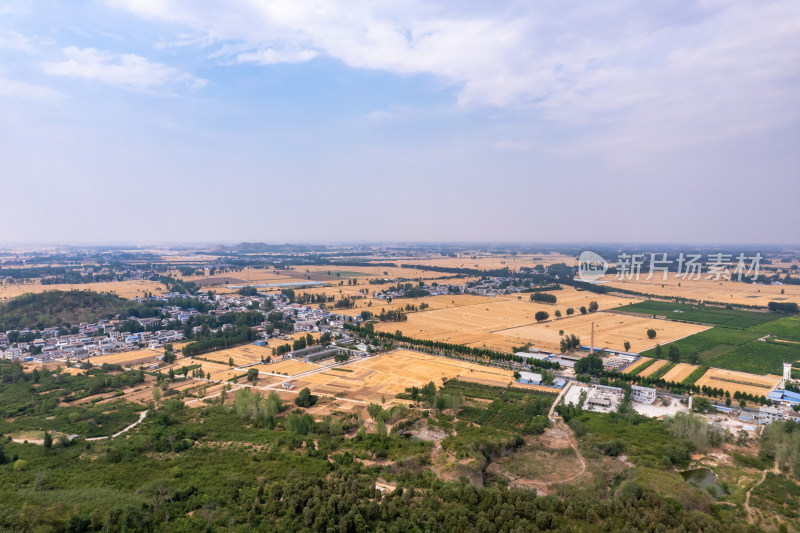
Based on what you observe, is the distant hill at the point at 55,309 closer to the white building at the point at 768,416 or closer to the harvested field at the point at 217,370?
the harvested field at the point at 217,370

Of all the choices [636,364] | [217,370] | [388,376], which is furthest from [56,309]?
[636,364]

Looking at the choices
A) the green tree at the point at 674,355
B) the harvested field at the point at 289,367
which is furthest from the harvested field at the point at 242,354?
the green tree at the point at 674,355

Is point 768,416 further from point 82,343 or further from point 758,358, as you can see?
point 82,343

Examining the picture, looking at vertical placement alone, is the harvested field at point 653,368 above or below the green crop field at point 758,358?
below

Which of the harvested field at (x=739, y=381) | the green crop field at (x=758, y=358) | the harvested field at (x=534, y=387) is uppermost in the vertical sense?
the green crop field at (x=758, y=358)

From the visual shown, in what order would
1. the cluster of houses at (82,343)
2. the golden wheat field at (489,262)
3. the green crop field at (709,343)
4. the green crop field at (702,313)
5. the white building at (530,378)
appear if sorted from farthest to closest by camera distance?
the golden wheat field at (489,262) → the green crop field at (702,313) → the cluster of houses at (82,343) → the green crop field at (709,343) → the white building at (530,378)

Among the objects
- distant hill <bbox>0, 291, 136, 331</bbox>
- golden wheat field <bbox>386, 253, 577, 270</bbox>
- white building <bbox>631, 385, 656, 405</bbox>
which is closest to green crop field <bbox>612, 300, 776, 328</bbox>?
white building <bbox>631, 385, 656, 405</bbox>

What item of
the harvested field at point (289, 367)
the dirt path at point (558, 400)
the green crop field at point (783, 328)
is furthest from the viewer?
the green crop field at point (783, 328)
